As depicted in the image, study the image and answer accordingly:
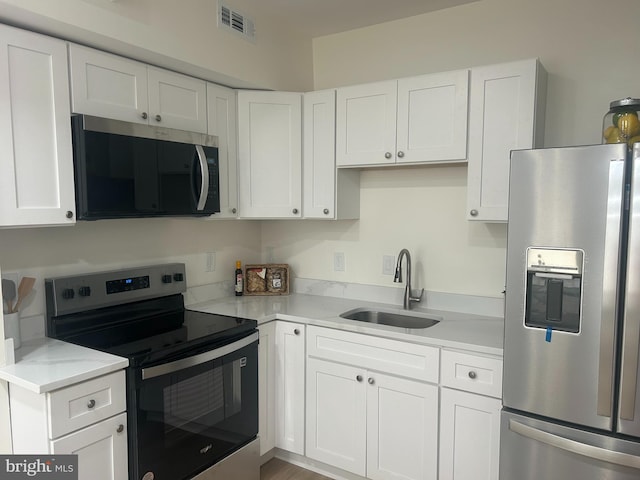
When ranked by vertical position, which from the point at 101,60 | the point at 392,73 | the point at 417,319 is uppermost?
the point at 392,73

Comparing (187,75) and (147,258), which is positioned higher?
(187,75)

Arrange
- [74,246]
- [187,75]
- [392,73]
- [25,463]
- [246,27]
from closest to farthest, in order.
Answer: [25,463] < [74,246] < [187,75] < [246,27] < [392,73]

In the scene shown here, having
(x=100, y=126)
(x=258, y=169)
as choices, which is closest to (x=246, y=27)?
(x=258, y=169)

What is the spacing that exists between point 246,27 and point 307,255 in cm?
152

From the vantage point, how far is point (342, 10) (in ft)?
9.10

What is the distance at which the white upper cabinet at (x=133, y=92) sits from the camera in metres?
2.02

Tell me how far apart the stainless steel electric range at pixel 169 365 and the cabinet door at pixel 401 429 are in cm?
65

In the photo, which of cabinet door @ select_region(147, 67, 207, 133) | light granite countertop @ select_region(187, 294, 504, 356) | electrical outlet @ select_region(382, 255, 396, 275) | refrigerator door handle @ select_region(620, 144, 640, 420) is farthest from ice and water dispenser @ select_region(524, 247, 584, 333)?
cabinet door @ select_region(147, 67, 207, 133)

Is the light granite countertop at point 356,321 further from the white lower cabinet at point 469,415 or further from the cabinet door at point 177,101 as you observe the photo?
the cabinet door at point 177,101

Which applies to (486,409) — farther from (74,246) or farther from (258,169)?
(74,246)

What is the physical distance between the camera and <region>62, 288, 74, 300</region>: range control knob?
219 centimetres

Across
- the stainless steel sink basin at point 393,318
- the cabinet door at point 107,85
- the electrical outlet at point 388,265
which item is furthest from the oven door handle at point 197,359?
the cabinet door at point 107,85

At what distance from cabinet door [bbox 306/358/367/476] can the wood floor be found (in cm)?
13

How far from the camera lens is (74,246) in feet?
7.62
